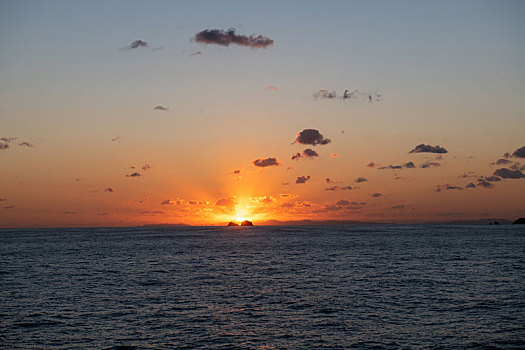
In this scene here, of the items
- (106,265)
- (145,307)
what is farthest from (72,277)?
(145,307)

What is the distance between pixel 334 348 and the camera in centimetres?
2891

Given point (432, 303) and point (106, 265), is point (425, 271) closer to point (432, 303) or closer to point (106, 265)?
point (432, 303)

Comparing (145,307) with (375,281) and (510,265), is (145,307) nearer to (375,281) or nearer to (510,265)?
(375,281)

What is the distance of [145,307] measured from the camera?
41062 millimetres

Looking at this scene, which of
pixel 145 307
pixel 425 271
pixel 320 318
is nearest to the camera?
pixel 320 318

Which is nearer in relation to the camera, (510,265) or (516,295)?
(516,295)

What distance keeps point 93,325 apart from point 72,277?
30.7 metres

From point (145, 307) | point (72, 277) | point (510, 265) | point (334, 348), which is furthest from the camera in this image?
point (510, 265)

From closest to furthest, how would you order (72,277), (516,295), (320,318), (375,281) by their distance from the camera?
(320,318) < (516,295) < (375,281) < (72,277)

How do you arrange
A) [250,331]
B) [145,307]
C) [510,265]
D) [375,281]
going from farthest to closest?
[510,265]
[375,281]
[145,307]
[250,331]

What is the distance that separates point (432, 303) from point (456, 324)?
794cm

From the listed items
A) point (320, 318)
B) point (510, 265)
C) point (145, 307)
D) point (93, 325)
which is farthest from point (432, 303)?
point (510, 265)

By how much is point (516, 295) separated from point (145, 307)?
36.3 metres

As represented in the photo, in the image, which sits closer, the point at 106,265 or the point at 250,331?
the point at 250,331
